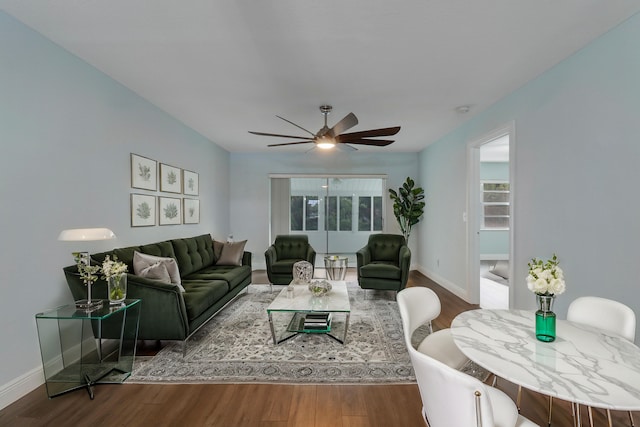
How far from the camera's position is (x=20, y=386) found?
214 cm

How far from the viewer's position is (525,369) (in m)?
1.14

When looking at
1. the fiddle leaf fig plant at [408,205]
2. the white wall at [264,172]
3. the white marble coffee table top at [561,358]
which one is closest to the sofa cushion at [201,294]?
the white marble coffee table top at [561,358]

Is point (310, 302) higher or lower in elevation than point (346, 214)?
lower

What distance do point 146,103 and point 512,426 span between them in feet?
14.2

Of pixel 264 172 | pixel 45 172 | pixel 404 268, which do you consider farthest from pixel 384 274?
pixel 45 172

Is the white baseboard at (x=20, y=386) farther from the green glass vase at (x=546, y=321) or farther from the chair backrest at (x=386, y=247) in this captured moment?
the chair backrest at (x=386, y=247)

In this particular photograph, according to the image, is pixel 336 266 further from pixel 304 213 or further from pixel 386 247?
pixel 304 213

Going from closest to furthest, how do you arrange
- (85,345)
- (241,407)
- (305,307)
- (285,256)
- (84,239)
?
(241,407), (84,239), (85,345), (305,307), (285,256)

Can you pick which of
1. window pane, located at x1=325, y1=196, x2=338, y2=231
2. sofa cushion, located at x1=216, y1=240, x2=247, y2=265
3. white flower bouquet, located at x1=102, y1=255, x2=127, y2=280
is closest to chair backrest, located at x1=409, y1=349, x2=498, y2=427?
white flower bouquet, located at x1=102, y1=255, x2=127, y2=280

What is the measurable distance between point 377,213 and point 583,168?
4.47 m

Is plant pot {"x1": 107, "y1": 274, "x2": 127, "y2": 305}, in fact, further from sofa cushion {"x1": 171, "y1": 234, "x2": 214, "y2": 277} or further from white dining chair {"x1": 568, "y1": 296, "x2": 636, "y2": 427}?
white dining chair {"x1": 568, "y1": 296, "x2": 636, "y2": 427}

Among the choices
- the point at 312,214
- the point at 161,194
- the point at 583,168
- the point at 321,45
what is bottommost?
the point at 312,214

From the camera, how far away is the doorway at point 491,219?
4.01 metres

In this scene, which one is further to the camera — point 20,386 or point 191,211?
point 191,211
